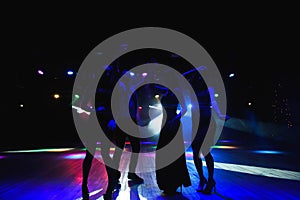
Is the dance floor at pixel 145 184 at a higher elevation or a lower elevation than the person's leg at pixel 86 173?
lower

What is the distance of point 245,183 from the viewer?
352 centimetres

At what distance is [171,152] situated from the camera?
313 centimetres

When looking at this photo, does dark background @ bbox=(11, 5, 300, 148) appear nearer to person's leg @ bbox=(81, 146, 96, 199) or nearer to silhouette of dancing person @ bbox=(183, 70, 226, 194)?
silhouette of dancing person @ bbox=(183, 70, 226, 194)

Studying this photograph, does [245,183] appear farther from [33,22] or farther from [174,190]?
[33,22]

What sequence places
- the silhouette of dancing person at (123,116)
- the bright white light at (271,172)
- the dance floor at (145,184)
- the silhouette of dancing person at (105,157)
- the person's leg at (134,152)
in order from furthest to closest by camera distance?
the bright white light at (271,172)
the person's leg at (134,152)
the silhouette of dancing person at (123,116)
the dance floor at (145,184)
the silhouette of dancing person at (105,157)

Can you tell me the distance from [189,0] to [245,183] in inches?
136

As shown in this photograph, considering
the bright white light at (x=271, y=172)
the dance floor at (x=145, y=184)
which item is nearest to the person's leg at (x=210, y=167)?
the dance floor at (x=145, y=184)

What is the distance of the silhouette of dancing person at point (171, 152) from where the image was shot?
3002mm

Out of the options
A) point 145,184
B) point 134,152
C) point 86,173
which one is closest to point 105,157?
point 86,173

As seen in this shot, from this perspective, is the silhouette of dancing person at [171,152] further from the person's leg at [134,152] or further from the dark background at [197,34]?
the dark background at [197,34]

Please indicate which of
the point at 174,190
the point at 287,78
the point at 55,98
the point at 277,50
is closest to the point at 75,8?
the point at 174,190

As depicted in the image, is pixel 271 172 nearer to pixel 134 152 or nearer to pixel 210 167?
pixel 210 167

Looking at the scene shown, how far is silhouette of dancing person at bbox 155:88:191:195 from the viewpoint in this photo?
9.85 ft

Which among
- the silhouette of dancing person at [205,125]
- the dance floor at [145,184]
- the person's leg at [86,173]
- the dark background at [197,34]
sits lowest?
the dance floor at [145,184]
